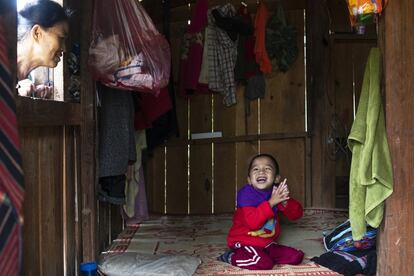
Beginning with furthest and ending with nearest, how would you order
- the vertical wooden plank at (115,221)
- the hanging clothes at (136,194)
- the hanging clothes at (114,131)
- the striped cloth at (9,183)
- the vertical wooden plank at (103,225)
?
the hanging clothes at (136,194), the vertical wooden plank at (115,221), the vertical wooden plank at (103,225), the hanging clothes at (114,131), the striped cloth at (9,183)

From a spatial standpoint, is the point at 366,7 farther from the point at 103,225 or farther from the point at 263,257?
the point at 103,225

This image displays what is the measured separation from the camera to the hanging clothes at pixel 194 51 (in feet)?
15.1

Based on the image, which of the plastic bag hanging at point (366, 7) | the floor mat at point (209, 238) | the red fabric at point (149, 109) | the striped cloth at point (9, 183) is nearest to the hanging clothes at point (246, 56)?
the red fabric at point (149, 109)

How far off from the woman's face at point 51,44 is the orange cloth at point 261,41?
8.53 feet

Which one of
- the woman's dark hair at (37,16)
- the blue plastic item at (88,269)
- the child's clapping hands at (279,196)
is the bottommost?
the blue plastic item at (88,269)

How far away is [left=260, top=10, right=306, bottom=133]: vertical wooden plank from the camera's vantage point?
15.7ft

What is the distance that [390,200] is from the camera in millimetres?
2154

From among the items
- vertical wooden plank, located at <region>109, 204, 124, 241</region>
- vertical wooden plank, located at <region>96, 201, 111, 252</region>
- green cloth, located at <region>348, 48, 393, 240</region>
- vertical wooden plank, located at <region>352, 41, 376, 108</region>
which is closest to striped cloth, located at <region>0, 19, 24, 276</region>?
green cloth, located at <region>348, 48, 393, 240</region>

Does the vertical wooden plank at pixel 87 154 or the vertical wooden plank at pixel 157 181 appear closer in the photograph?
the vertical wooden plank at pixel 87 154

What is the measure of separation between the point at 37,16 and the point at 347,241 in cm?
213

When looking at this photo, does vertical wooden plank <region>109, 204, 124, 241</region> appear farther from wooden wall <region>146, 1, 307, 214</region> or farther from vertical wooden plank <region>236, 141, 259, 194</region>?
vertical wooden plank <region>236, 141, 259, 194</region>

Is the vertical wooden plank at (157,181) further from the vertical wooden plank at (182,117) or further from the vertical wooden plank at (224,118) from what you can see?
the vertical wooden plank at (224,118)

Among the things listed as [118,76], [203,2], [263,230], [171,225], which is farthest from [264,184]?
[203,2]

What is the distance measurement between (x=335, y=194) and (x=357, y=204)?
8.32 ft
